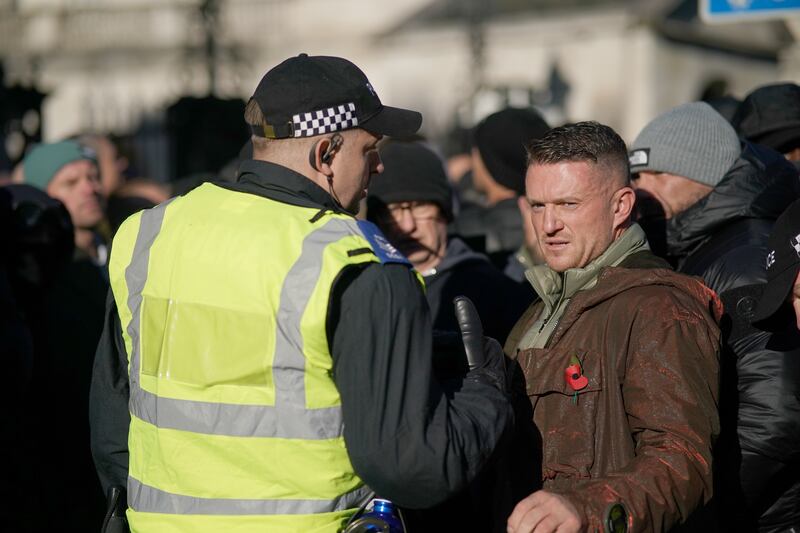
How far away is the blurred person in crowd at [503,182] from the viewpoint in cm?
569

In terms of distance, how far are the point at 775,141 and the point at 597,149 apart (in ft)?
6.82

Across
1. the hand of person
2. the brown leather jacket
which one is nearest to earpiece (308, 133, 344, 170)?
the brown leather jacket

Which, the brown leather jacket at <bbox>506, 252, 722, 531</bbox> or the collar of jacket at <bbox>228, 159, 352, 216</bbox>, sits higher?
the collar of jacket at <bbox>228, 159, 352, 216</bbox>

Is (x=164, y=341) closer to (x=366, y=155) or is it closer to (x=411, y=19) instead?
(x=366, y=155)

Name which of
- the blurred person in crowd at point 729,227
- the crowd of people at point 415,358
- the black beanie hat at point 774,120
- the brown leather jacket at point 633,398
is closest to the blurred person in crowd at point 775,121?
the black beanie hat at point 774,120

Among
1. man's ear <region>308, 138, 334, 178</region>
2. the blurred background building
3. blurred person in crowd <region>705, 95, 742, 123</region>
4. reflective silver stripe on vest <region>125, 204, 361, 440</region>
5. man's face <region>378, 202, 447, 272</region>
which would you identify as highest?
man's ear <region>308, 138, 334, 178</region>

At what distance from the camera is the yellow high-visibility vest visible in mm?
2596

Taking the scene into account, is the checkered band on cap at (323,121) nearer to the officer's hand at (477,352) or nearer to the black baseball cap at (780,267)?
the officer's hand at (477,352)

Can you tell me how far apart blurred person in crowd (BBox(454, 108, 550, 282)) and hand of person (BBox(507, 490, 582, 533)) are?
2.84 m

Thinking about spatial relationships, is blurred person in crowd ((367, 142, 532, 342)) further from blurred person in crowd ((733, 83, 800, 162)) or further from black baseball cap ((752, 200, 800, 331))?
black baseball cap ((752, 200, 800, 331))

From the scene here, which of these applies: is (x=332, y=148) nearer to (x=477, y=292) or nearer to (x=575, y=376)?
(x=575, y=376)

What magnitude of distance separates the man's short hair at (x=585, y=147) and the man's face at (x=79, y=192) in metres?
3.41

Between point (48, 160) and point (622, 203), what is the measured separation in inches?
152

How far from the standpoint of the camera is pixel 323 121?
110 inches
